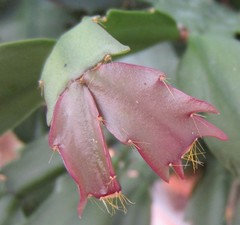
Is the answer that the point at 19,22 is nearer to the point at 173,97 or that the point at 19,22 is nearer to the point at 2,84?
the point at 2,84

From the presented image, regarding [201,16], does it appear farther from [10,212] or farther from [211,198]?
[10,212]

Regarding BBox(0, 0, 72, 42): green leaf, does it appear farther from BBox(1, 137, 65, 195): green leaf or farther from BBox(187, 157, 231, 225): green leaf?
BBox(187, 157, 231, 225): green leaf

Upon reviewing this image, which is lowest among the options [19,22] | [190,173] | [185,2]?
[190,173]

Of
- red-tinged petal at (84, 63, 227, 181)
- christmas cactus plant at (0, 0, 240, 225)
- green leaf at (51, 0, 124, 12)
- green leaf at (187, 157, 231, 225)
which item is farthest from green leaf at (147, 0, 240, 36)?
red-tinged petal at (84, 63, 227, 181)

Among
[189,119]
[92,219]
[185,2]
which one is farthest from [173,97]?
[185,2]

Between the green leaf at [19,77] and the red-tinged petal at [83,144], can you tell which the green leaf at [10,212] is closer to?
the green leaf at [19,77]

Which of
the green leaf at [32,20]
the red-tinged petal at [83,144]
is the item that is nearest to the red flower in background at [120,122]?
the red-tinged petal at [83,144]

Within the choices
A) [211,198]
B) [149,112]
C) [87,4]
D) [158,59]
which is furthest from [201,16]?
[149,112]
